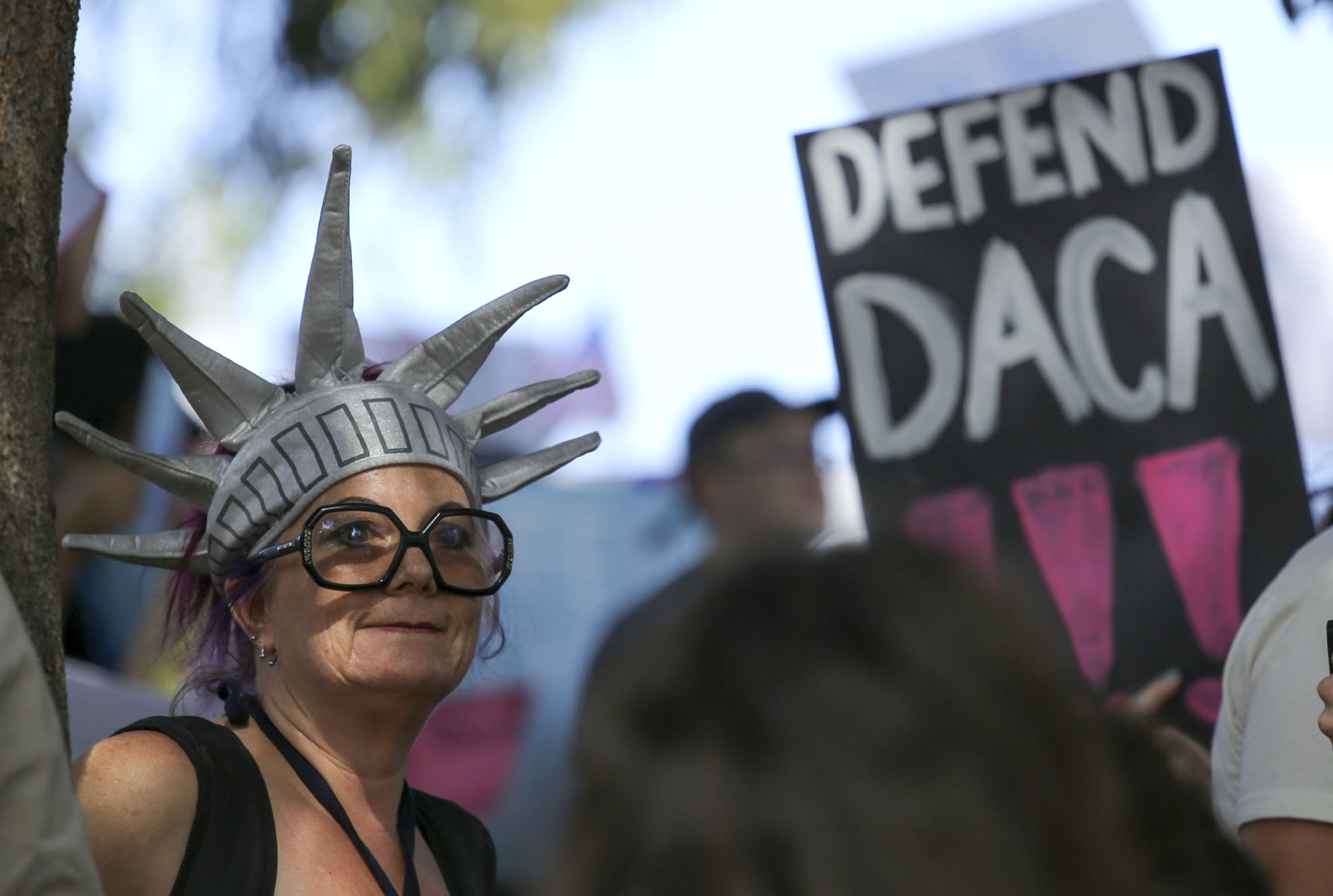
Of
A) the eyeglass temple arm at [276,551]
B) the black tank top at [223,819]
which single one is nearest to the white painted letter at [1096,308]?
the eyeglass temple arm at [276,551]

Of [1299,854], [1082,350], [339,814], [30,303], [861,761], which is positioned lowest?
[1299,854]

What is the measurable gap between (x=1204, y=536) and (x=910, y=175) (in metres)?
1.15

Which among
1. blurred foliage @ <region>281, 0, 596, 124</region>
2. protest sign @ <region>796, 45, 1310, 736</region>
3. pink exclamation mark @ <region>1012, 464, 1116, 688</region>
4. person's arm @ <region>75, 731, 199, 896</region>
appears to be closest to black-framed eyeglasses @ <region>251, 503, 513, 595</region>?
person's arm @ <region>75, 731, 199, 896</region>

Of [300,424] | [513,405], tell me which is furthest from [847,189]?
[300,424]

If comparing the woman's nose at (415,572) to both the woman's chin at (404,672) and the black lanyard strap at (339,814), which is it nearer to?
the woman's chin at (404,672)

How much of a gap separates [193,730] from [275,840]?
189 millimetres

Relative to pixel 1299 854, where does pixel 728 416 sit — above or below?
above

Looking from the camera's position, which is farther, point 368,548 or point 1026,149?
point 1026,149

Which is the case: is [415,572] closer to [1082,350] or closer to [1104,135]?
[1082,350]

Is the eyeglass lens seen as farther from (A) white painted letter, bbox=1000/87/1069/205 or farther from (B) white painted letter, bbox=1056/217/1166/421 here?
(A) white painted letter, bbox=1000/87/1069/205

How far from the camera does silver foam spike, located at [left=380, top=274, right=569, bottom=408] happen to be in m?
2.34

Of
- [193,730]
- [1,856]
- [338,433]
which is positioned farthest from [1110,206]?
[1,856]

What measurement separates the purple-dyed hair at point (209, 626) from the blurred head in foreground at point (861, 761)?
59.1 inches

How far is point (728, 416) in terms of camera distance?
3898 millimetres
